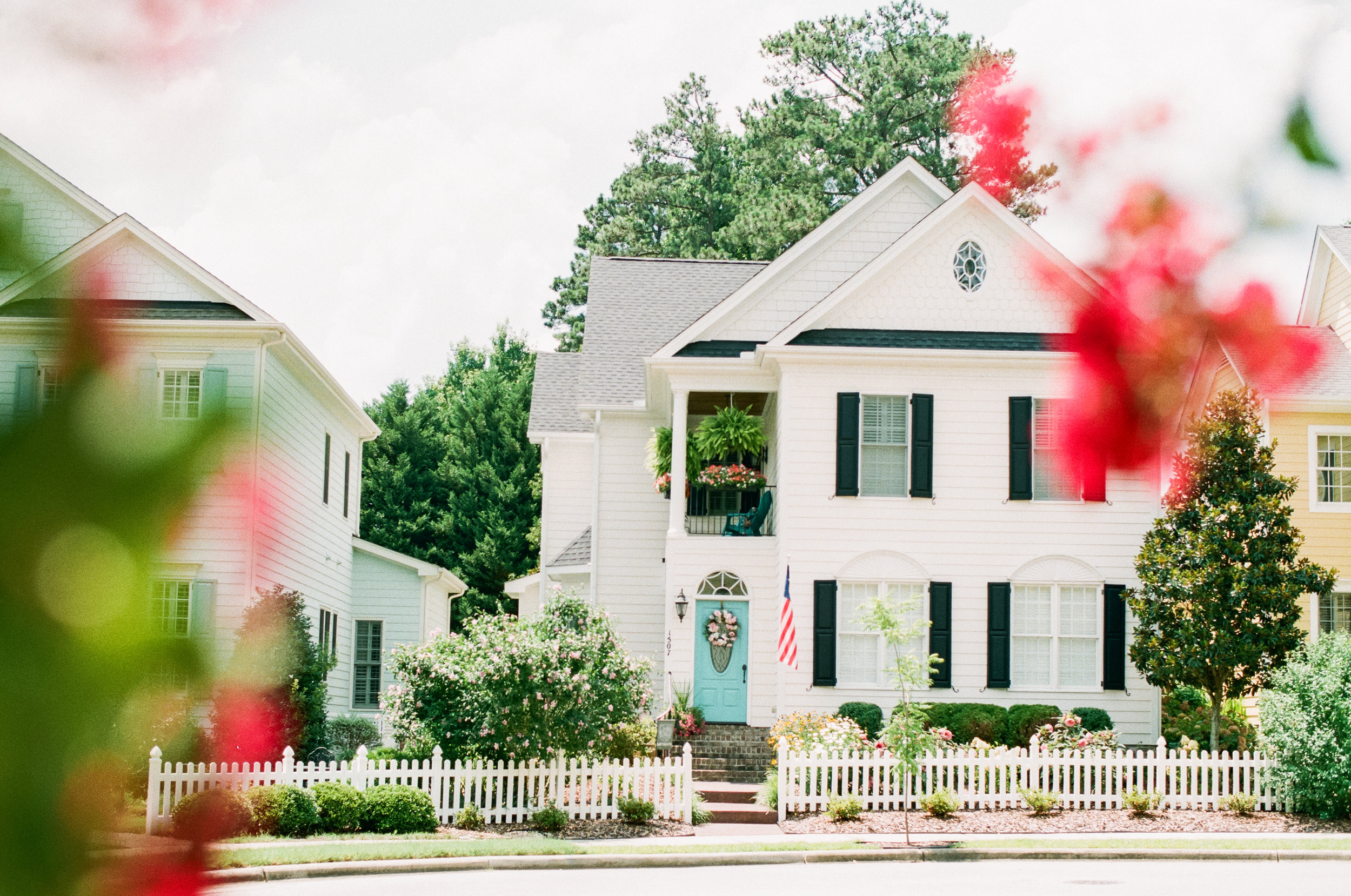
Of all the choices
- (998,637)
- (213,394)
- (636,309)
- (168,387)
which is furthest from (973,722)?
(213,394)

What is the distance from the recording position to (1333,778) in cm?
1812

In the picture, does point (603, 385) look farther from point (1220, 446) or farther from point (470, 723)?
point (1220, 446)

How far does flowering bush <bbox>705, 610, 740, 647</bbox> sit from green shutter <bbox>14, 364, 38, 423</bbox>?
22897 mm

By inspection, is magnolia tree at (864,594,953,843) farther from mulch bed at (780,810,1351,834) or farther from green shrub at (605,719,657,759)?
green shrub at (605,719,657,759)

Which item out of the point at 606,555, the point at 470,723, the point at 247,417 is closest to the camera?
the point at 247,417

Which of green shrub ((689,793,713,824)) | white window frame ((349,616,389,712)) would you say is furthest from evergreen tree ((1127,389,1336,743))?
white window frame ((349,616,389,712))

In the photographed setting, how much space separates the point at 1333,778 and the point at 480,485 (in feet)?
122

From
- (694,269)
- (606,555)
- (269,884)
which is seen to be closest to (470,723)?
(269,884)

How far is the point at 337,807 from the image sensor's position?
17.2 meters

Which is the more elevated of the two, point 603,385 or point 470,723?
point 603,385

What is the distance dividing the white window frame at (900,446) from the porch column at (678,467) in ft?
10.2

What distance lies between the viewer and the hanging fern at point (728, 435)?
2411 centimetres

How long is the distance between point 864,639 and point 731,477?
364 centimetres

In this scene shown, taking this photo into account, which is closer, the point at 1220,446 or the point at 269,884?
the point at 269,884
